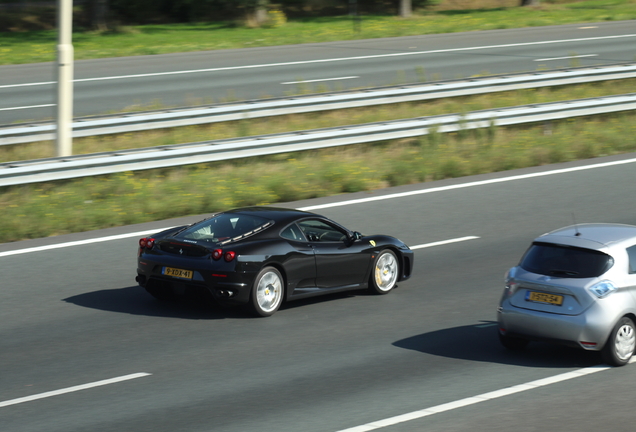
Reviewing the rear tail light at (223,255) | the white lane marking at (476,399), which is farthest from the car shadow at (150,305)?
the white lane marking at (476,399)

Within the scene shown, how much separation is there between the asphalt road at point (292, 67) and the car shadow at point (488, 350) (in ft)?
46.4

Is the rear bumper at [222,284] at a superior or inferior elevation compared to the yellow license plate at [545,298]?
inferior

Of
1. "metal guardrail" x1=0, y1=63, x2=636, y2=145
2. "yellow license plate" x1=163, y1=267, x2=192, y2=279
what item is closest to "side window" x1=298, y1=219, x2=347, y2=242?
"yellow license plate" x1=163, y1=267, x2=192, y2=279

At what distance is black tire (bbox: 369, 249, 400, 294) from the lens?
1123 centimetres

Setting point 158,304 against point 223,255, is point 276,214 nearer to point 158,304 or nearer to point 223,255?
point 223,255

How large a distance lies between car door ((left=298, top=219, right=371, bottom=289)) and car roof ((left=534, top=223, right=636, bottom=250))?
2836 millimetres

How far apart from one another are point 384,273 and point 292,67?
1862 cm

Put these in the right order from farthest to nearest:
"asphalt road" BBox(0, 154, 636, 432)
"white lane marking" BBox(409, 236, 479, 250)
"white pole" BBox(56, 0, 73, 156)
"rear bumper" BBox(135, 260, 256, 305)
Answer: "white pole" BBox(56, 0, 73, 156)
"white lane marking" BBox(409, 236, 479, 250)
"rear bumper" BBox(135, 260, 256, 305)
"asphalt road" BBox(0, 154, 636, 432)

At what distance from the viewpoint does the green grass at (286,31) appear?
33.8 m

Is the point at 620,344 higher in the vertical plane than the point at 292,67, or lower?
lower

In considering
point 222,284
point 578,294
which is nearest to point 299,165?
point 222,284

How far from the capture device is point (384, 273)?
11352 millimetres

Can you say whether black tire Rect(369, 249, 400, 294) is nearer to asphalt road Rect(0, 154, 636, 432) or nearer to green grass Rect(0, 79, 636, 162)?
asphalt road Rect(0, 154, 636, 432)

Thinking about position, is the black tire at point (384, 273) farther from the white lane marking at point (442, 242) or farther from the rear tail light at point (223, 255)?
the rear tail light at point (223, 255)
